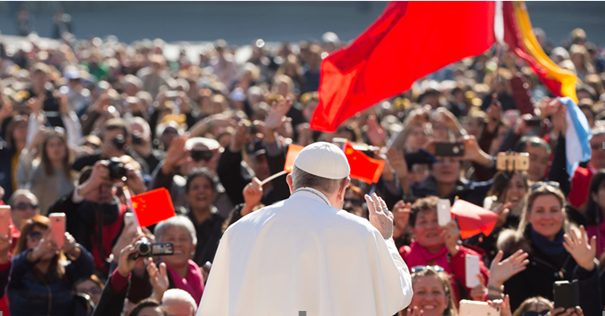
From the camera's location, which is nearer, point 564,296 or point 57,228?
point 564,296

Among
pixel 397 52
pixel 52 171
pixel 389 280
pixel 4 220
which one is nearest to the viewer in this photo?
pixel 389 280

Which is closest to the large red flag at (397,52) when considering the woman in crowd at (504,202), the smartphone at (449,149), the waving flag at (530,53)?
the waving flag at (530,53)

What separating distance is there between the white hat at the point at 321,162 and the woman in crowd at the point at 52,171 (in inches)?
245

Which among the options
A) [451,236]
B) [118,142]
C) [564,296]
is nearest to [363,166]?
[451,236]

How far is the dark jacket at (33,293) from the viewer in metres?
8.42

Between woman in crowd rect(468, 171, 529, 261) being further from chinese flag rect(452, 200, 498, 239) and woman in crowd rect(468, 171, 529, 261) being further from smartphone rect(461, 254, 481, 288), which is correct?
smartphone rect(461, 254, 481, 288)

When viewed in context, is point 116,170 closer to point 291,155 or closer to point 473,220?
point 291,155

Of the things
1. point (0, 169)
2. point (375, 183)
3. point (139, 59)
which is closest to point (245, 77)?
point (139, 59)

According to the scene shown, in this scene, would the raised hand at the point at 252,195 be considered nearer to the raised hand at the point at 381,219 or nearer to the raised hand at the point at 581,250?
the raised hand at the point at 581,250

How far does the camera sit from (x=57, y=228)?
27.8 ft

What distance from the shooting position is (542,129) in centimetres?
1249

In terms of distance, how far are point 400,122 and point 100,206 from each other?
19.6 ft

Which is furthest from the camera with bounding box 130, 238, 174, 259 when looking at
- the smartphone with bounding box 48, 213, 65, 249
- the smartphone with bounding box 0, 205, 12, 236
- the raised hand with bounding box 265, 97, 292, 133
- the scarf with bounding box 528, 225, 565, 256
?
the raised hand with bounding box 265, 97, 292, 133

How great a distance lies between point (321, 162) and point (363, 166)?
3.68 m
